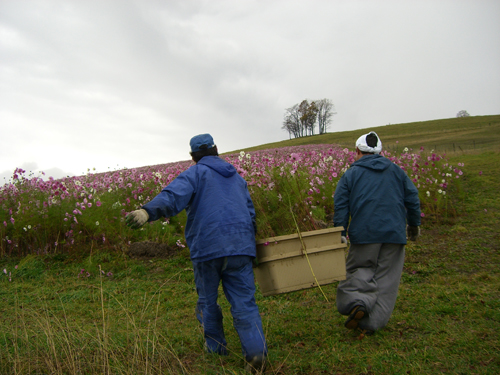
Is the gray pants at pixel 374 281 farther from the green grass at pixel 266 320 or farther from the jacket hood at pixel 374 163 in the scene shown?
the jacket hood at pixel 374 163

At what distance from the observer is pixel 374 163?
12.2 feet

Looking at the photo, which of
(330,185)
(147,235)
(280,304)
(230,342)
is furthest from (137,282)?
(330,185)

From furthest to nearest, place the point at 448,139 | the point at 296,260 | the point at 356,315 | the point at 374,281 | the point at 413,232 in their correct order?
1. the point at 448,139
2. the point at 413,232
3. the point at 374,281
4. the point at 356,315
5. the point at 296,260

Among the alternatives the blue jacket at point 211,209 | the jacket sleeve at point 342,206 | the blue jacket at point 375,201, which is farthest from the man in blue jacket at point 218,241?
the blue jacket at point 375,201

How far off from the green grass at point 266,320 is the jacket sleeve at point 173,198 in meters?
0.67

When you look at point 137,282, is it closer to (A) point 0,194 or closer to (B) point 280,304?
(B) point 280,304

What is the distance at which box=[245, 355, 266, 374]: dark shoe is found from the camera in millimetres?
2836

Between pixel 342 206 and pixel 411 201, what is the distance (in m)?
0.68

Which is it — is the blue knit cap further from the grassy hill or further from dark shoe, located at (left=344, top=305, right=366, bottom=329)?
the grassy hill

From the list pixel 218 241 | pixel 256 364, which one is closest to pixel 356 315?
pixel 256 364

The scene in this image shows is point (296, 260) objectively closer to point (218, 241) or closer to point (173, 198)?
point (218, 241)

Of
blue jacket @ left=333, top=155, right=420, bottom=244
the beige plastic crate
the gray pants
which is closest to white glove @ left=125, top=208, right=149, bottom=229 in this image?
the beige plastic crate

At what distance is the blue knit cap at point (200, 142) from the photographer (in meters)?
3.32

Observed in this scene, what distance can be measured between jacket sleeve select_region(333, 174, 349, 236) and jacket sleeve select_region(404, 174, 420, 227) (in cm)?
58
